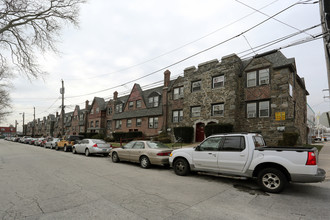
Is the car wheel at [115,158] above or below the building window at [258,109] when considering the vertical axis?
below

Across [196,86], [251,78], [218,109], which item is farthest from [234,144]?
[196,86]

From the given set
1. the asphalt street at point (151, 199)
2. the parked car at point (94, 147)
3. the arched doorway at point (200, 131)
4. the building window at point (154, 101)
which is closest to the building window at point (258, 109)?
the arched doorway at point (200, 131)

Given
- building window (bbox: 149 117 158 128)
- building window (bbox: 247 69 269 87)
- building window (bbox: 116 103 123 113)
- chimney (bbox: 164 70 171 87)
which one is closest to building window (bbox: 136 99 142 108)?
building window (bbox: 149 117 158 128)

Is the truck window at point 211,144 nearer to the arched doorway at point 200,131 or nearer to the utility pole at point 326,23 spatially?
the utility pole at point 326,23

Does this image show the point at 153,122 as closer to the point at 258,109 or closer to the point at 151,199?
the point at 258,109

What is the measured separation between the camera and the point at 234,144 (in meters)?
6.38

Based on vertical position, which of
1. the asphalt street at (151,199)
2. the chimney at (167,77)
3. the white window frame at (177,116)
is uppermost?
the chimney at (167,77)

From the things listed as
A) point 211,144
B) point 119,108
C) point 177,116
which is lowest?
point 211,144

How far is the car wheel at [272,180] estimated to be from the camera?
5.28 meters

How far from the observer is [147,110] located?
88.0 ft

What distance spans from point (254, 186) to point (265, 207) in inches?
75.1

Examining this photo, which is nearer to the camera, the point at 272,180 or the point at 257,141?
the point at 272,180

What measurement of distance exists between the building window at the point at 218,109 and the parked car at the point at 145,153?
962cm

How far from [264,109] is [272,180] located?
11.8 m
